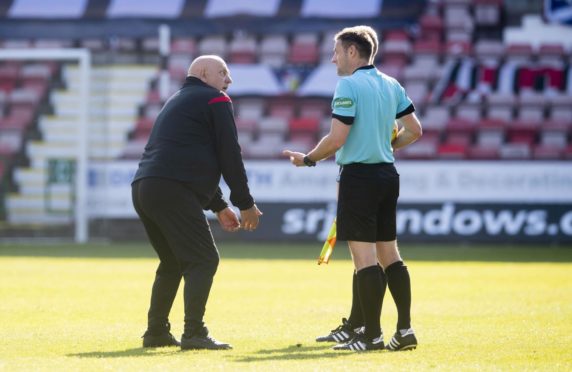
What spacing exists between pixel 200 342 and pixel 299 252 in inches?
461

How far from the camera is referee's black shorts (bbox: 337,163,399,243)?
8125 mm

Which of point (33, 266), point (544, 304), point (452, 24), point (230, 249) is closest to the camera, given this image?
point (544, 304)

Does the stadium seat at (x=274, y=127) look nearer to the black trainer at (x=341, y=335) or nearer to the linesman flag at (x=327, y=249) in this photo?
the linesman flag at (x=327, y=249)

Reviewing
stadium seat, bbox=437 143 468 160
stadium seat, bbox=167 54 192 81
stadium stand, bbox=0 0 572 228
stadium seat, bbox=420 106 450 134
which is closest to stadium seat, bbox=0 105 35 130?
stadium stand, bbox=0 0 572 228

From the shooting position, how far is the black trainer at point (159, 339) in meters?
8.45

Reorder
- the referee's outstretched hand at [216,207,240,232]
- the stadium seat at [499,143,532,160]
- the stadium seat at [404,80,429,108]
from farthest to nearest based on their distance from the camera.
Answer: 1. the stadium seat at [404,80,429,108]
2. the stadium seat at [499,143,532,160]
3. the referee's outstretched hand at [216,207,240,232]

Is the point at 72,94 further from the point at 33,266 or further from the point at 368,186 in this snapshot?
the point at 368,186

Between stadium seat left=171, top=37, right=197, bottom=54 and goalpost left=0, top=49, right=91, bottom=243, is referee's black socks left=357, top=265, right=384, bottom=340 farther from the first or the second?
stadium seat left=171, top=37, right=197, bottom=54

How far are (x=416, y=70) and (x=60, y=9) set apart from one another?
26.8 feet

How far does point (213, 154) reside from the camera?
838cm

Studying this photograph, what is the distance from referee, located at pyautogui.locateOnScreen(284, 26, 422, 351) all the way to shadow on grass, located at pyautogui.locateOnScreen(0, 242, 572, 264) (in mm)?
9378

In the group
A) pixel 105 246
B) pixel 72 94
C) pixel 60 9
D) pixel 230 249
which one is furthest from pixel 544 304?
pixel 60 9

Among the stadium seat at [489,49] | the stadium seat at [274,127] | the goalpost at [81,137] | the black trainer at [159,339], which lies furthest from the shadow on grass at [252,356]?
the stadium seat at [489,49]

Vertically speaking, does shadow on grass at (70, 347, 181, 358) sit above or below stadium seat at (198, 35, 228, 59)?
below
